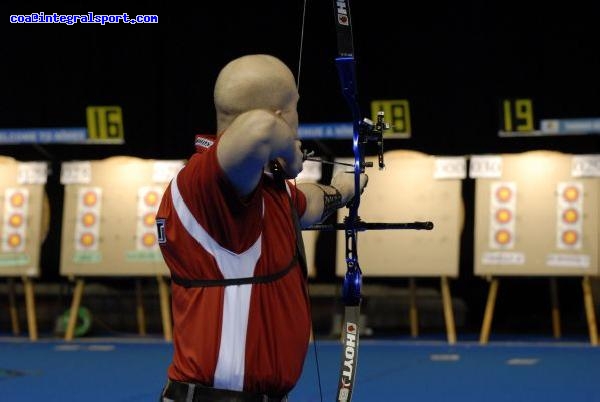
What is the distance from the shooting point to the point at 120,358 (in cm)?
555

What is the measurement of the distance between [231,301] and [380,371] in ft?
11.6

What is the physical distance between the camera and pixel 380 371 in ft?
16.1

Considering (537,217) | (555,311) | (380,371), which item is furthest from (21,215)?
(555,311)

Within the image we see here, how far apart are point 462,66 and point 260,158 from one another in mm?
5571

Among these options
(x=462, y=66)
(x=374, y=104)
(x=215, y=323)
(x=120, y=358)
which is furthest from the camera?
(x=462, y=66)

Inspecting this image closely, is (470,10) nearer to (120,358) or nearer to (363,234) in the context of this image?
(363,234)

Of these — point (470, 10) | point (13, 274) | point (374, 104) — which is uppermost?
point (470, 10)

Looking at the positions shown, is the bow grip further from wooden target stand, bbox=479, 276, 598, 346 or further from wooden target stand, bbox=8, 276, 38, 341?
wooden target stand, bbox=8, 276, 38, 341

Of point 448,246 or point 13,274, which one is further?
point 13,274

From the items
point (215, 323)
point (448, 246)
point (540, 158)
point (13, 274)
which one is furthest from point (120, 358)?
point (215, 323)

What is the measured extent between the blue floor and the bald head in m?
2.71

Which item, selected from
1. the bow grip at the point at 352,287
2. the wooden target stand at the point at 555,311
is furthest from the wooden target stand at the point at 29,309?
the bow grip at the point at 352,287

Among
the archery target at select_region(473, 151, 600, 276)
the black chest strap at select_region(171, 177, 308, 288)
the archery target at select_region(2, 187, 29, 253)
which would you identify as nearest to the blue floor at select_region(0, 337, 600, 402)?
the archery target at select_region(473, 151, 600, 276)

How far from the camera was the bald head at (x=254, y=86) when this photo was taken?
146cm
